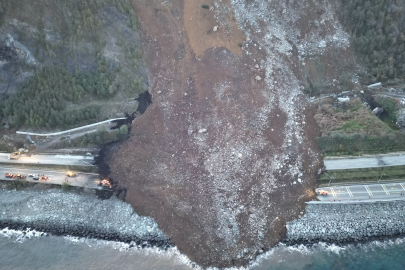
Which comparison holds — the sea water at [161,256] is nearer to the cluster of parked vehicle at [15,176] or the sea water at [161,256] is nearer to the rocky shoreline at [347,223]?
the rocky shoreline at [347,223]

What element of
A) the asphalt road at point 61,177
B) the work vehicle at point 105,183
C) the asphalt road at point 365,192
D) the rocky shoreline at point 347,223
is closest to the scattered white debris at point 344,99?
the asphalt road at point 365,192

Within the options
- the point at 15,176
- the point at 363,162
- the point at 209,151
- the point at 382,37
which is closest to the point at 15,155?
the point at 15,176

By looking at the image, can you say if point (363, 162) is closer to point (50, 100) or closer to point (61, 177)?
point (61, 177)

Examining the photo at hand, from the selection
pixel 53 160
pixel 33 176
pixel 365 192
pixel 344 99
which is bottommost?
pixel 33 176

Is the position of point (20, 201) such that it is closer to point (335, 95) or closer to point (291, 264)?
point (291, 264)

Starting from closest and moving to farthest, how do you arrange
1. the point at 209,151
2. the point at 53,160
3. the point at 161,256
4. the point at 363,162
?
1. the point at 161,256
2. the point at 209,151
3. the point at 363,162
4. the point at 53,160

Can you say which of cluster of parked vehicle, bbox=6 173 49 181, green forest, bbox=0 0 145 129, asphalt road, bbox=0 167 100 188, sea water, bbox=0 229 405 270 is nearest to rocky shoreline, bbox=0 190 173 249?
sea water, bbox=0 229 405 270
